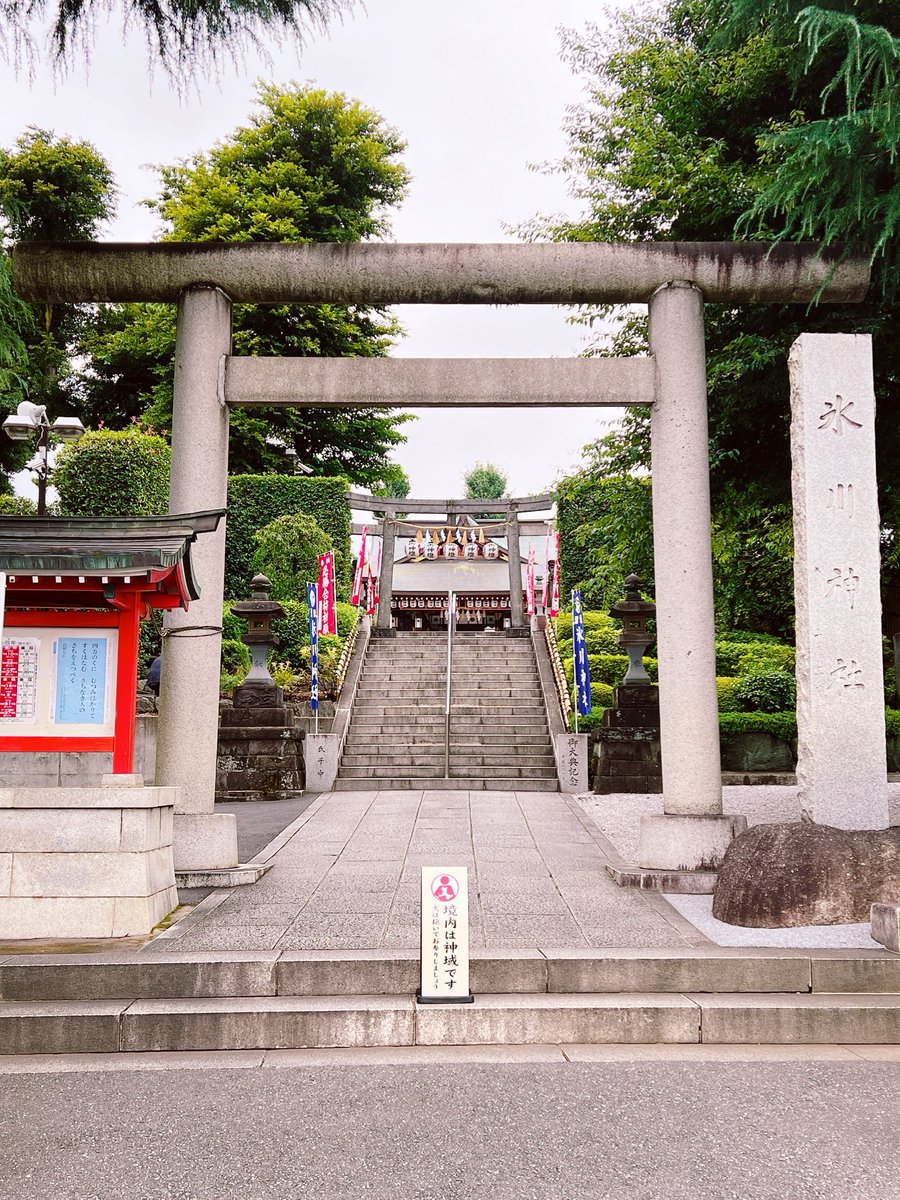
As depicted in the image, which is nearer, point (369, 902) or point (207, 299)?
point (369, 902)

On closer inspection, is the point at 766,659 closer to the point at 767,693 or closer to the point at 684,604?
the point at 767,693

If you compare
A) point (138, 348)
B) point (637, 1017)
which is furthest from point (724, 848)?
point (138, 348)

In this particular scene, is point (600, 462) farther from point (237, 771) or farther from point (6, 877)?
point (6, 877)

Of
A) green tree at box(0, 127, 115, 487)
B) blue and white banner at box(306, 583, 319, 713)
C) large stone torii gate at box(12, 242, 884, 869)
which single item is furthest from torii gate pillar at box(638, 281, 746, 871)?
green tree at box(0, 127, 115, 487)

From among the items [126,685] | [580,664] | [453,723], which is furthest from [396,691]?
[126,685]

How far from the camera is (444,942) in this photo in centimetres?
467

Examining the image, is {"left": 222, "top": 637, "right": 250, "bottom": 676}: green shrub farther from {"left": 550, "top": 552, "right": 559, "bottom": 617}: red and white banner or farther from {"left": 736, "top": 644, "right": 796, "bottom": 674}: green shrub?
{"left": 736, "top": 644, "right": 796, "bottom": 674}: green shrub

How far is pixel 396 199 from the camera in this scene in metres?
27.5

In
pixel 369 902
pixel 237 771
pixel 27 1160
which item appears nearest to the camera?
pixel 27 1160

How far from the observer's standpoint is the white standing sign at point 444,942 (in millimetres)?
4656

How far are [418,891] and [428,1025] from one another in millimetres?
2298

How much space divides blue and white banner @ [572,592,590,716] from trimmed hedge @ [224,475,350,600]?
1131 centimetres

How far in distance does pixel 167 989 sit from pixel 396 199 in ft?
89.5

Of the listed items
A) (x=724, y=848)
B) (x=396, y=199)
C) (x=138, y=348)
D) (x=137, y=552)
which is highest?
(x=396, y=199)
